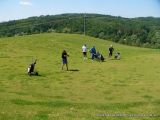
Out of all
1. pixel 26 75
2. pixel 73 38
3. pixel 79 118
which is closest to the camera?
pixel 79 118

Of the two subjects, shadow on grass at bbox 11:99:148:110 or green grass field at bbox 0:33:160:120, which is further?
shadow on grass at bbox 11:99:148:110

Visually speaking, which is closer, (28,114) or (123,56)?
(28,114)

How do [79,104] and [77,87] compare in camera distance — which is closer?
[79,104]

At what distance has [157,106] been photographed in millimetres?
29719

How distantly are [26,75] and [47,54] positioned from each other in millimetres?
21091

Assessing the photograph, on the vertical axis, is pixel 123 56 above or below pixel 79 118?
below

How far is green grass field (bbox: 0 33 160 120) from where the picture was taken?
25.4 metres

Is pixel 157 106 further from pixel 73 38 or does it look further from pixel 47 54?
pixel 73 38

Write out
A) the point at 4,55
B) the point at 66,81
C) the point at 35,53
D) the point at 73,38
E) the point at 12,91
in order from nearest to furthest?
the point at 12,91 < the point at 66,81 < the point at 4,55 < the point at 35,53 < the point at 73,38

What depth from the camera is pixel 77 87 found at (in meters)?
37.3

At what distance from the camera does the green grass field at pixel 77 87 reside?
25391mm

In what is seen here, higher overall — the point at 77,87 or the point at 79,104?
the point at 79,104

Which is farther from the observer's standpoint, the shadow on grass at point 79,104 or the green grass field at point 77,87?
the shadow on grass at point 79,104

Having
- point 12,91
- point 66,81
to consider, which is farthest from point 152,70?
Result: point 12,91
